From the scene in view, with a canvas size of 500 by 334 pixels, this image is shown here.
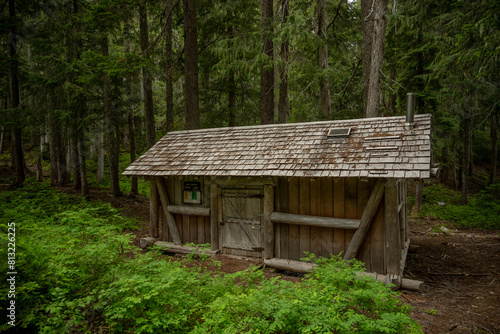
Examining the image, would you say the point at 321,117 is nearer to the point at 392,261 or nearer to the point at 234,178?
the point at 234,178

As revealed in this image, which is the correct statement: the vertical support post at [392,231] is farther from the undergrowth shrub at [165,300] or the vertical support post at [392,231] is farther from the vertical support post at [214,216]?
the vertical support post at [214,216]

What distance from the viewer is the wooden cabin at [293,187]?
20.5 feet

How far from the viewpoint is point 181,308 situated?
3828 mm

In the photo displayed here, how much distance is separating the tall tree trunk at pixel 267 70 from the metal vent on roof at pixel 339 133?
16.0 feet

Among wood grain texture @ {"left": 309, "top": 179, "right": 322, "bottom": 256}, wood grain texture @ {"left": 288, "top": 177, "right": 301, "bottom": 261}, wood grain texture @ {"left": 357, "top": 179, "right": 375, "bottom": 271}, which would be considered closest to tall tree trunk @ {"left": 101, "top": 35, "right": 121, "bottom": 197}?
wood grain texture @ {"left": 288, "top": 177, "right": 301, "bottom": 261}

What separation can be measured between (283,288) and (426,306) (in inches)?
136

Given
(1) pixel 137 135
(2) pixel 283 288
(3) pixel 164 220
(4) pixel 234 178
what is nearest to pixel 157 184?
(3) pixel 164 220

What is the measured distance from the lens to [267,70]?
11.6 m

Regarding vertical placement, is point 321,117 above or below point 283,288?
above

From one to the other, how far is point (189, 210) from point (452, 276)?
24.0ft

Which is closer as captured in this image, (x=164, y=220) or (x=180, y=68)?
(x=164, y=220)

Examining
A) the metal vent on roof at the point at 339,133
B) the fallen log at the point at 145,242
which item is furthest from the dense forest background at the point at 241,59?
the fallen log at the point at 145,242

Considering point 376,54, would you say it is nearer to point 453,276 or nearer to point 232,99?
point 453,276

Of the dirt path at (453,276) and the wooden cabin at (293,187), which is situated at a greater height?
the wooden cabin at (293,187)
